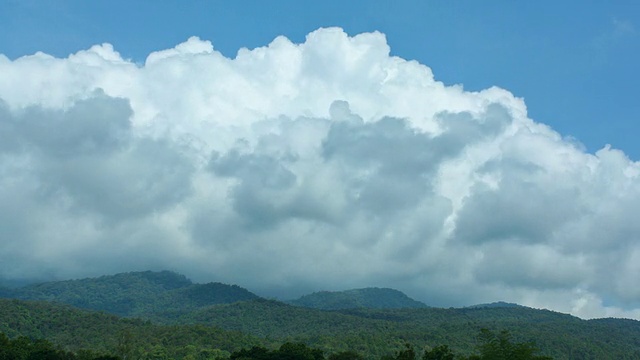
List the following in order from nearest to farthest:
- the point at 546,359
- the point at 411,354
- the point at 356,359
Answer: the point at 546,359 → the point at 411,354 → the point at 356,359

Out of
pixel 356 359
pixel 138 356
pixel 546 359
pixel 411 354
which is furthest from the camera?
pixel 138 356

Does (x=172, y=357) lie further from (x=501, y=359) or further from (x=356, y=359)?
(x=501, y=359)

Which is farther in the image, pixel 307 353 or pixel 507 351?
pixel 307 353

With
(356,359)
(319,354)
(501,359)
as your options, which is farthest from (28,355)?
(501,359)

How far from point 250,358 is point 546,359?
5203 centimetres

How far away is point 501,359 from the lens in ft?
302

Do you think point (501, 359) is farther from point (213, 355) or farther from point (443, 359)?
point (213, 355)

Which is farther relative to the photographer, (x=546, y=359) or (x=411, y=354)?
(x=411, y=354)

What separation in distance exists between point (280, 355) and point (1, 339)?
55.2m

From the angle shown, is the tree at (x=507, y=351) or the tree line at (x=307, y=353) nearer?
the tree at (x=507, y=351)

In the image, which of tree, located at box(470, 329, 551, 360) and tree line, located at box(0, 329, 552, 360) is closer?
tree, located at box(470, 329, 551, 360)

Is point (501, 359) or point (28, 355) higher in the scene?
point (501, 359)

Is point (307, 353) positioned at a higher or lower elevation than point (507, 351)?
lower

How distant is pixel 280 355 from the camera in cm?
11875
